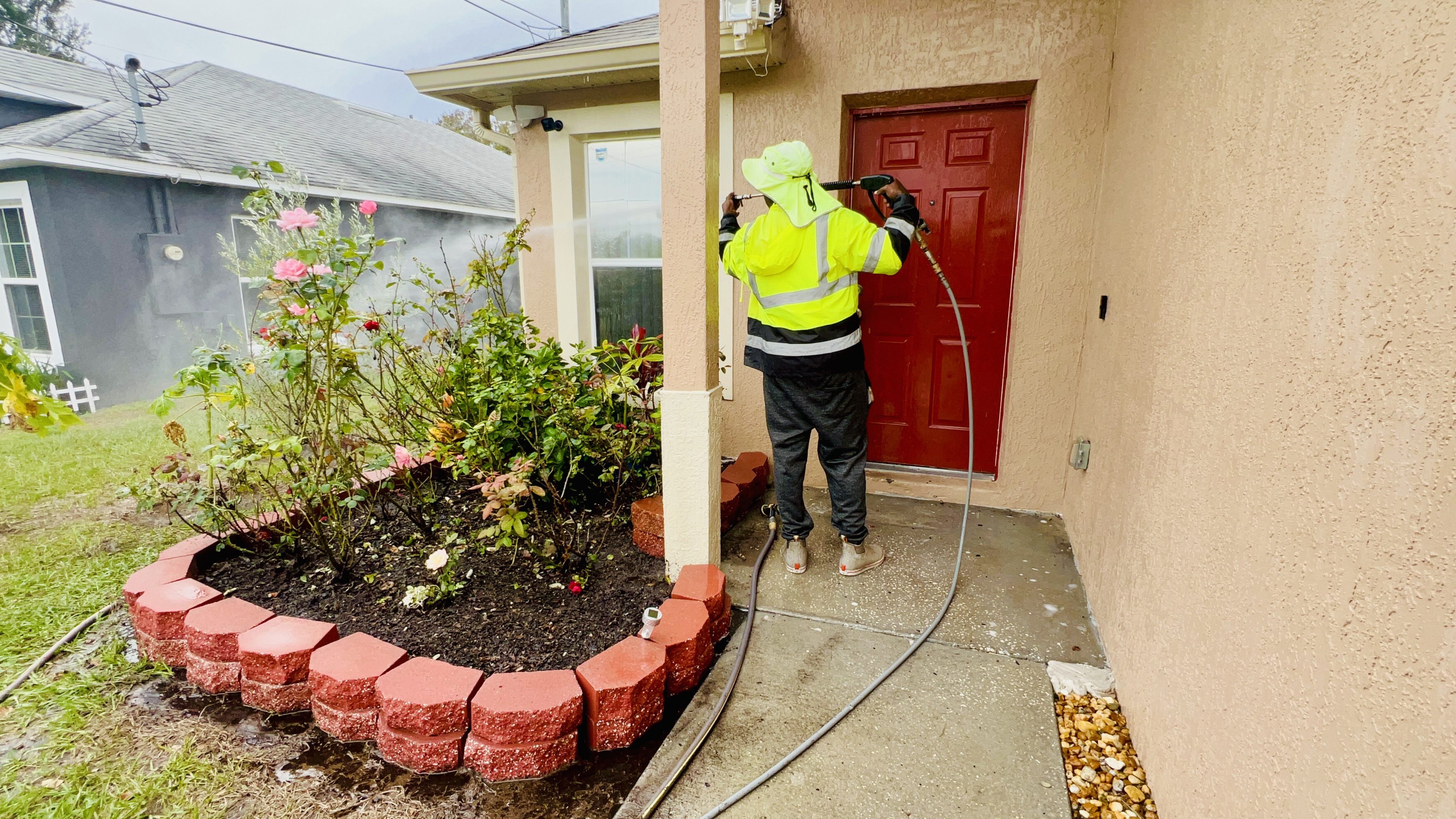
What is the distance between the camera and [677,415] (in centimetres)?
276

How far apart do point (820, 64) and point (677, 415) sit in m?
2.45

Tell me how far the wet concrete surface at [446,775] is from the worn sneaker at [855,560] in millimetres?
1179

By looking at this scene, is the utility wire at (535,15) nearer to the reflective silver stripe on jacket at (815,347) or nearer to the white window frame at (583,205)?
the white window frame at (583,205)

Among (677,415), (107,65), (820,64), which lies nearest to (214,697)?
(677,415)

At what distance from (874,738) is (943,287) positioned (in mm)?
2744

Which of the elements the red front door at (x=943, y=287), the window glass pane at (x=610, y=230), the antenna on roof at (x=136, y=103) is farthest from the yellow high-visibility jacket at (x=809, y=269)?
the antenna on roof at (x=136, y=103)

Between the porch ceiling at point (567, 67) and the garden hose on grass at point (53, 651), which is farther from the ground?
the porch ceiling at point (567, 67)

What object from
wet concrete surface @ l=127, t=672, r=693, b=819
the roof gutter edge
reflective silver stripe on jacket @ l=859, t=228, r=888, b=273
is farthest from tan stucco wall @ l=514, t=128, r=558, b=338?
wet concrete surface @ l=127, t=672, r=693, b=819

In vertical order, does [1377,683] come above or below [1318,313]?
below

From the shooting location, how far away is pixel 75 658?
258 centimetres

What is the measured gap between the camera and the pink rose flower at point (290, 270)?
241 cm

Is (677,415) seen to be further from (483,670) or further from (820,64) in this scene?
(820,64)

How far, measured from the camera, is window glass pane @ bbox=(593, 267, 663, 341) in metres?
4.74

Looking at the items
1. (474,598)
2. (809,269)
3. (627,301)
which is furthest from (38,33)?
(809,269)
